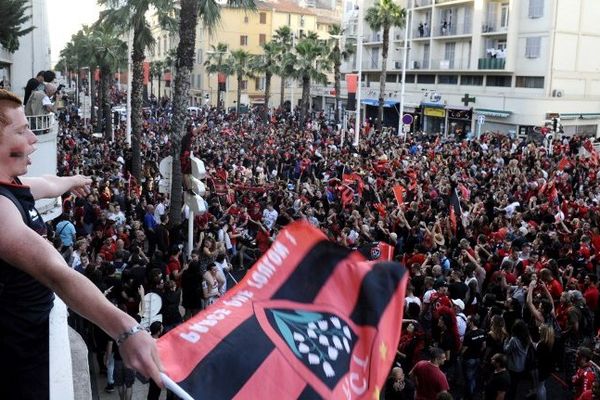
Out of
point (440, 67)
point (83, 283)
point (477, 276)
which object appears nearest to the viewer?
point (83, 283)

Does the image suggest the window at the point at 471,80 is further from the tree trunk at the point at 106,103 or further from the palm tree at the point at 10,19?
the palm tree at the point at 10,19

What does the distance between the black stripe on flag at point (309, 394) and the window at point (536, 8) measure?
1793 inches

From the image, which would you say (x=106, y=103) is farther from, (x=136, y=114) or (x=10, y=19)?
(x=10, y=19)

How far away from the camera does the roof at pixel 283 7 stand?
85.1m

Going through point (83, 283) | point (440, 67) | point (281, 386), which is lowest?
point (281, 386)

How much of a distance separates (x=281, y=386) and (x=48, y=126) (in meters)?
12.9

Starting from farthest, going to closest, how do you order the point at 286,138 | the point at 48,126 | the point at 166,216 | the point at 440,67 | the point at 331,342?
the point at 440,67 → the point at 286,138 → the point at 166,216 → the point at 48,126 → the point at 331,342

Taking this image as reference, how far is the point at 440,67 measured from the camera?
5291 cm

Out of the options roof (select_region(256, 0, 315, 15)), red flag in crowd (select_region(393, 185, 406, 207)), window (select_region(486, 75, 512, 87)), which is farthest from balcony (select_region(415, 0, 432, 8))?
red flag in crowd (select_region(393, 185, 406, 207))

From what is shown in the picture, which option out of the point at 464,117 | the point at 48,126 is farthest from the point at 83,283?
the point at 464,117

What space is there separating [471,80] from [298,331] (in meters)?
49.6

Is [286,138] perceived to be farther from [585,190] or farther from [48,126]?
[48,126]

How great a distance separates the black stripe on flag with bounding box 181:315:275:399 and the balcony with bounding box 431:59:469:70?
5034cm

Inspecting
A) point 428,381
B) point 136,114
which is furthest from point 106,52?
point 428,381
